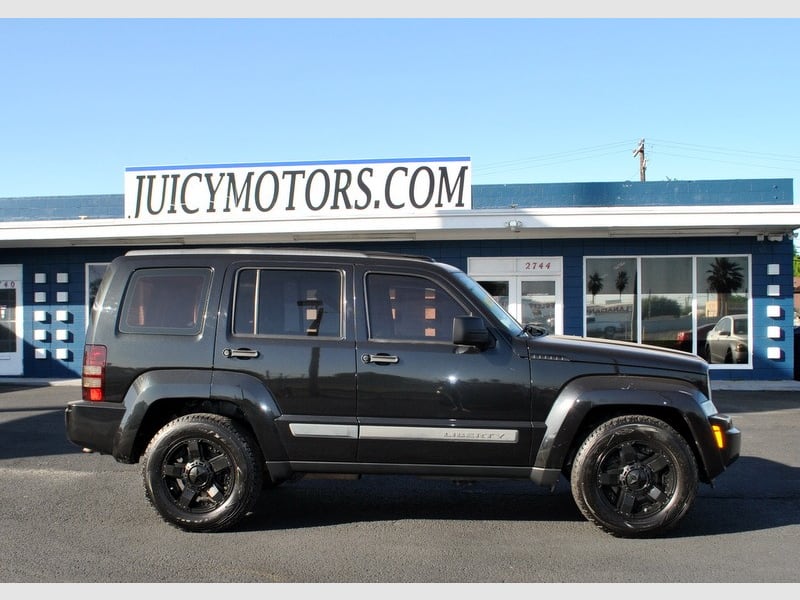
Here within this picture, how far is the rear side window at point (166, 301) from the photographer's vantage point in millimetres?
5219

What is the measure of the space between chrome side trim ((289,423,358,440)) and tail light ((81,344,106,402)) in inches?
58.3

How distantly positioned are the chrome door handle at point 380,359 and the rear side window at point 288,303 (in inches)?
11.2

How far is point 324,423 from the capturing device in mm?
4973

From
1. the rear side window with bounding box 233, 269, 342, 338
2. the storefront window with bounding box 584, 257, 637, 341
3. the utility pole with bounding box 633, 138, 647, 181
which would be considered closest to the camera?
the rear side window with bounding box 233, 269, 342, 338

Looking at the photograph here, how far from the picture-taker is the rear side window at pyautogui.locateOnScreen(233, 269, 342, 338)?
5160 millimetres

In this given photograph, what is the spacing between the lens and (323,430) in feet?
16.3

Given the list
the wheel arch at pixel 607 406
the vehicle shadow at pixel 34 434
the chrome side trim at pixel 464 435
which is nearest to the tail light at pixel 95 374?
the chrome side trim at pixel 464 435

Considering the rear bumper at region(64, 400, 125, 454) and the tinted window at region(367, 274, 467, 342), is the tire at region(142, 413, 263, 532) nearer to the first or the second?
the rear bumper at region(64, 400, 125, 454)

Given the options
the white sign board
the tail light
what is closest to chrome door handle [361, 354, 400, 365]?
the tail light

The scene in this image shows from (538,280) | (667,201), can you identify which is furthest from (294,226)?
(667,201)

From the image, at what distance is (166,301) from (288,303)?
959 millimetres

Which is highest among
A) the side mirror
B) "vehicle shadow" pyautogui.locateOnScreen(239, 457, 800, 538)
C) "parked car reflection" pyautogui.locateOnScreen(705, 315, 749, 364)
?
the side mirror

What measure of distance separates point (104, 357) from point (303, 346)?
1510 mm

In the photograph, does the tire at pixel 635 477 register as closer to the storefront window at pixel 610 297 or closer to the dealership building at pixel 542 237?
the dealership building at pixel 542 237
